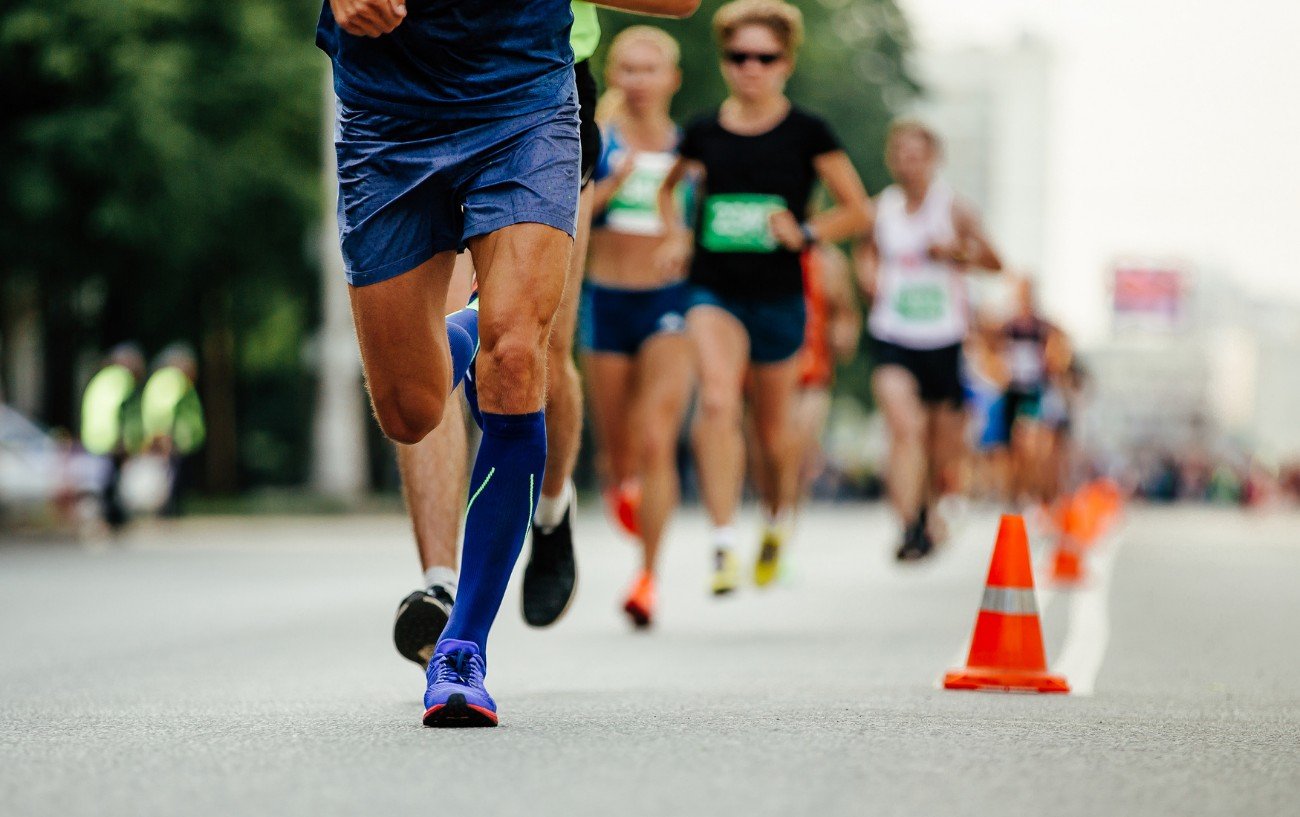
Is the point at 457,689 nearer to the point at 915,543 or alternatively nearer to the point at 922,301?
the point at 915,543

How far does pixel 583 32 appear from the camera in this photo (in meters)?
6.72

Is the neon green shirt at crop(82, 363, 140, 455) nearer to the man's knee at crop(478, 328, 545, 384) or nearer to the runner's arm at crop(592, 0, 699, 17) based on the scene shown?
the runner's arm at crop(592, 0, 699, 17)

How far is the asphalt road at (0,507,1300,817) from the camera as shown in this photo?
4.02 m

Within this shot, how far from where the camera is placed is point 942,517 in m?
13.4

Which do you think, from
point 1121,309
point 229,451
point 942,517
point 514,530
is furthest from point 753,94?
point 1121,309

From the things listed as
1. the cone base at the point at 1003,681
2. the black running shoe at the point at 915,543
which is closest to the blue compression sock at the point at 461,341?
the cone base at the point at 1003,681

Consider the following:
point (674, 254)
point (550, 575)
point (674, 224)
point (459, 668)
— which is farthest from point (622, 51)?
point (459, 668)

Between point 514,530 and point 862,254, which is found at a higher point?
point 862,254

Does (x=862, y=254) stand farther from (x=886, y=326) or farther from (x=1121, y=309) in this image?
(x=1121, y=309)

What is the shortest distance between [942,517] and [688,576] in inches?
66.3

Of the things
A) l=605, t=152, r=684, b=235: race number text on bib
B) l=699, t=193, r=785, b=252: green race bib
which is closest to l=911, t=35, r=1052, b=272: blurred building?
l=605, t=152, r=684, b=235: race number text on bib

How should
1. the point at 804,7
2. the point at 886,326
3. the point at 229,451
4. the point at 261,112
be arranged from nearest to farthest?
the point at 886,326 < the point at 261,112 < the point at 804,7 < the point at 229,451

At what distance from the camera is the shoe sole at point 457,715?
4.86 meters

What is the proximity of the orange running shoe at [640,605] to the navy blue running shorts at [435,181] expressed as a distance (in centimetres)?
392
